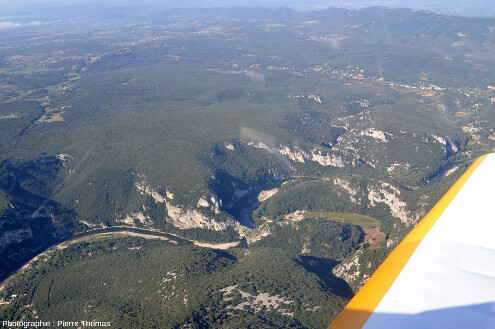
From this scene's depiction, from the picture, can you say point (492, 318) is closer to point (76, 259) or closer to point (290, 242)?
point (290, 242)

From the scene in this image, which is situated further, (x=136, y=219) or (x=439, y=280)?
(x=136, y=219)

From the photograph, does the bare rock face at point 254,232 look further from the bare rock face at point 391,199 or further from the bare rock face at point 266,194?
the bare rock face at point 391,199

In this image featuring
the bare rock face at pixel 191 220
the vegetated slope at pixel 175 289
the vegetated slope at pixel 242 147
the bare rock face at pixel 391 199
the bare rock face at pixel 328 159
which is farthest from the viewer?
the bare rock face at pixel 328 159

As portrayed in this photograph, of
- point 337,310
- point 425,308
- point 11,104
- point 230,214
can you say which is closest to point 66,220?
point 230,214

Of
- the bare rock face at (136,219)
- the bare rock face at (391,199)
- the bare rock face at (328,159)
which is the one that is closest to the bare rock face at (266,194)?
the bare rock face at (328,159)

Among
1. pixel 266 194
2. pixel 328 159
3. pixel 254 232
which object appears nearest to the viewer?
pixel 254 232

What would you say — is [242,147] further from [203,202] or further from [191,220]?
[191,220]

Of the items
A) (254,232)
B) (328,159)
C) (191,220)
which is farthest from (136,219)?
(328,159)
